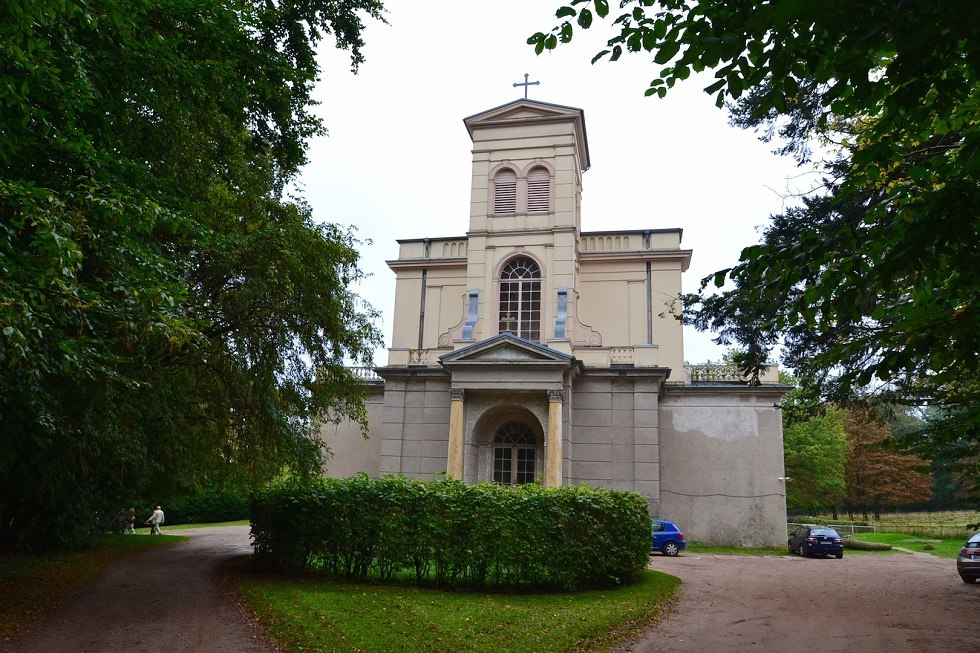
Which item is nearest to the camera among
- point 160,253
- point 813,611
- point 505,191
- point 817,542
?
point 160,253

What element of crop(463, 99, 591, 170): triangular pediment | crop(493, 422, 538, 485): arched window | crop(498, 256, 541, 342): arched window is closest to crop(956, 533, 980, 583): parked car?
crop(493, 422, 538, 485): arched window

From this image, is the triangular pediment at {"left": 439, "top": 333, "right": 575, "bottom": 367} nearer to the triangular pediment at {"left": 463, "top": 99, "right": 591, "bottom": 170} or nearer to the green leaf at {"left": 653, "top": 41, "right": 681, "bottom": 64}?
the triangular pediment at {"left": 463, "top": 99, "right": 591, "bottom": 170}

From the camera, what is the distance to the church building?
23719 millimetres

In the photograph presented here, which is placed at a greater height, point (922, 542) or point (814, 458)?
point (814, 458)

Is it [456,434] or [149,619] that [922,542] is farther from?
[149,619]

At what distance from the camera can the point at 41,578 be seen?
43.7 feet

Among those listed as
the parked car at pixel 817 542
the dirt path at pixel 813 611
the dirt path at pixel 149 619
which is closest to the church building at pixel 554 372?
the parked car at pixel 817 542

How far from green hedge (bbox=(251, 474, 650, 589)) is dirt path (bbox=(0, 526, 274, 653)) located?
6.97 ft

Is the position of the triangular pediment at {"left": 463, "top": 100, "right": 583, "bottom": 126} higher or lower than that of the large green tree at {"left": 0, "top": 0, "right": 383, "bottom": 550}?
higher

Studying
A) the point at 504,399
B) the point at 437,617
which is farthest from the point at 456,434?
the point at 437,617

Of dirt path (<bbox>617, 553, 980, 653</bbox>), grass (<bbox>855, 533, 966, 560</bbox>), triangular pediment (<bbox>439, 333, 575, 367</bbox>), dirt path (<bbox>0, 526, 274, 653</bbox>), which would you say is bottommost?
grass (<bbox>855, 533, 966, 560</bbox>)

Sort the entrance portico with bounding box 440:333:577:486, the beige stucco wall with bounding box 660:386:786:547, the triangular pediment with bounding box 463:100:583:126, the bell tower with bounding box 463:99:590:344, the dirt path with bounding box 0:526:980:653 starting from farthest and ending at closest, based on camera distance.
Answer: the triangular pediment with bounding box 463:100:583:126, the bell tower with bounding box 463:99:590:344, the beige stucco wall with bounding box 660:386:786:547, the entrance portico with bounding box 440:333:577:486, the dirt path with bounding box 0:526:980:653

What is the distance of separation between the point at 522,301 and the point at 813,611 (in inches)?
649

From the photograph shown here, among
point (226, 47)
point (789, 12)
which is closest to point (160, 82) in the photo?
point (226, 47)
